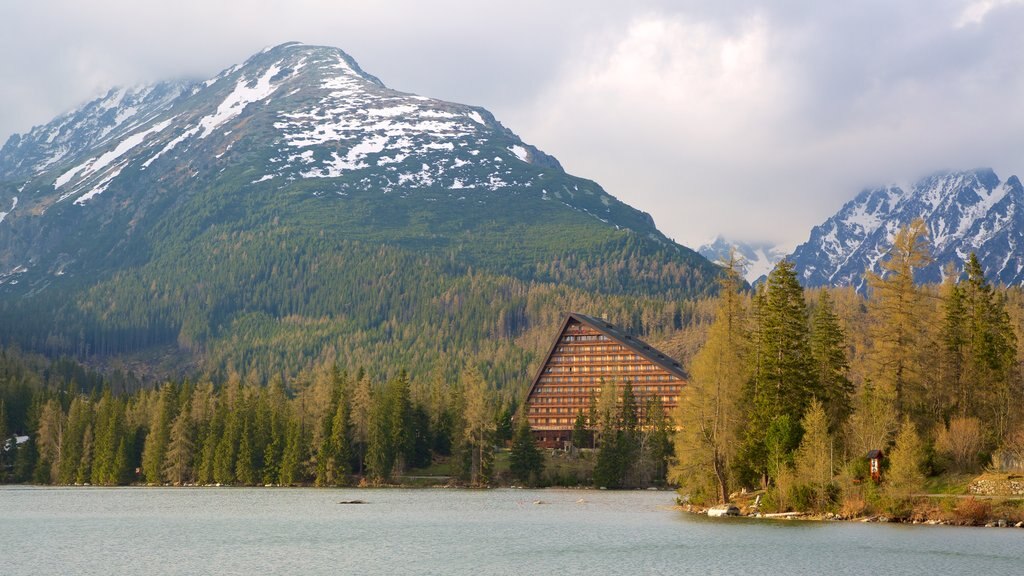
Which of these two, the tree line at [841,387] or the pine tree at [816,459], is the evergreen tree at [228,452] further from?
the pine tree at [816,459]

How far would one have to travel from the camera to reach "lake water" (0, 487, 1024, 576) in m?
68.9

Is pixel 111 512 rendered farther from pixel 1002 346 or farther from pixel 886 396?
pixel 1002 346

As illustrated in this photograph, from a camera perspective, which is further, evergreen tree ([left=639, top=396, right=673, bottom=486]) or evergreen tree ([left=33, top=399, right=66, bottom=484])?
evergreen tree ([left=33, top=399, right=66, bottom=484])

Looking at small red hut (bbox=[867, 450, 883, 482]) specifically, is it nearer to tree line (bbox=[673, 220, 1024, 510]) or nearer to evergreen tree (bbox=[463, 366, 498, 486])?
tree line (bbox=[673, 220, 1024, 510])

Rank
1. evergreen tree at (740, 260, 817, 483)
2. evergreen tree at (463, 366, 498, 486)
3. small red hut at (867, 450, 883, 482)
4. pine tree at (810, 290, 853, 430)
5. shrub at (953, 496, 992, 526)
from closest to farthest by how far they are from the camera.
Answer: shrub at (953, 496, 992, 526) < small red hut at (867, 450, 883, 482) < evergreen tree at (740, 260, 817, 483) < pine tree at (810, 290, 853, 430) < evergreen tree at (463, 366, 498, 486)

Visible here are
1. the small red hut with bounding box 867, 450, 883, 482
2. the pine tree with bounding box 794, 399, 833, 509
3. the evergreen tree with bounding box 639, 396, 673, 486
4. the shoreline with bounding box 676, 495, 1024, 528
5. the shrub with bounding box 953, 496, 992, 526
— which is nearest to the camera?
the shoreline with bounding box 676, 495, 1024, 528

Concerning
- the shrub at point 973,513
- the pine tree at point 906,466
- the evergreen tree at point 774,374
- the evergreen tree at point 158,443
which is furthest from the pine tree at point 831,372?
the evergreen tree at point 158,443

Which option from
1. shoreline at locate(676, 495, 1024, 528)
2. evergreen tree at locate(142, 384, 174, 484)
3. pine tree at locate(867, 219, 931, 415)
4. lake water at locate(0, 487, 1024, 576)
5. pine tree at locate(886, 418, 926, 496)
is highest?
pine tree at locate(867, 219, 931, 415)

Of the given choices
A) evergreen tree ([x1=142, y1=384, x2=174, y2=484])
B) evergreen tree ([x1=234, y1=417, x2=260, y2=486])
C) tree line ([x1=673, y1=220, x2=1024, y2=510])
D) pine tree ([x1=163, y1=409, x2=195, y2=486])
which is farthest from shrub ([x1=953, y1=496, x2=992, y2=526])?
evergreen tree ([x1=142, y1=384, x2=174, y2=484])

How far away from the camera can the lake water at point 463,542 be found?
6894 centimetres

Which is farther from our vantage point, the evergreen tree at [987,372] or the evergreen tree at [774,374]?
the evergreen tree at [987,372]

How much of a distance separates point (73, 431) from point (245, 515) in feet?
290

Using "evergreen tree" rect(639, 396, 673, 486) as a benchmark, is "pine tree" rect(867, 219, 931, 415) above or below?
above

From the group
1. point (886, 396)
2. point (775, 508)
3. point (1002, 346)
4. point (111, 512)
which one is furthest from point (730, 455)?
point (111, 512)
